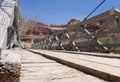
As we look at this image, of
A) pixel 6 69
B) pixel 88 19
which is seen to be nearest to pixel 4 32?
pixel 6 69

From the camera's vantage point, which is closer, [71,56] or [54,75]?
[54,75]

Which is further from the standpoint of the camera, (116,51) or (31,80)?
(116,51)

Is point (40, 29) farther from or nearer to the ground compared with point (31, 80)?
farther from the ground

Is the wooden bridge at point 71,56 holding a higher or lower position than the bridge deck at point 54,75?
higher

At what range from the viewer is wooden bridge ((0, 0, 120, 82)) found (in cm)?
125

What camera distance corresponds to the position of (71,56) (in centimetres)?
296

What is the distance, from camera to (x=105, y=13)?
4477 mm

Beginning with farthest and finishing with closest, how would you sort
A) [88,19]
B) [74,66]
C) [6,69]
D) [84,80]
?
[88,19]
[74,66]
[84,80]
[6,69]

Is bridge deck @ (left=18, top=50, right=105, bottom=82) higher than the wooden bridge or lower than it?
lower

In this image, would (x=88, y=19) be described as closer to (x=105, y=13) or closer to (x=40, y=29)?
(x=105, y=13)

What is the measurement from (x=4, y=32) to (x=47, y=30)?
6533 cm

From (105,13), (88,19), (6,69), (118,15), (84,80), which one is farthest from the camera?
(88,19)

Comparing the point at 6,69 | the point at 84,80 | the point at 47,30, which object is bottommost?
the point at 84,80

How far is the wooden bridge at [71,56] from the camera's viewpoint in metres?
1.25
